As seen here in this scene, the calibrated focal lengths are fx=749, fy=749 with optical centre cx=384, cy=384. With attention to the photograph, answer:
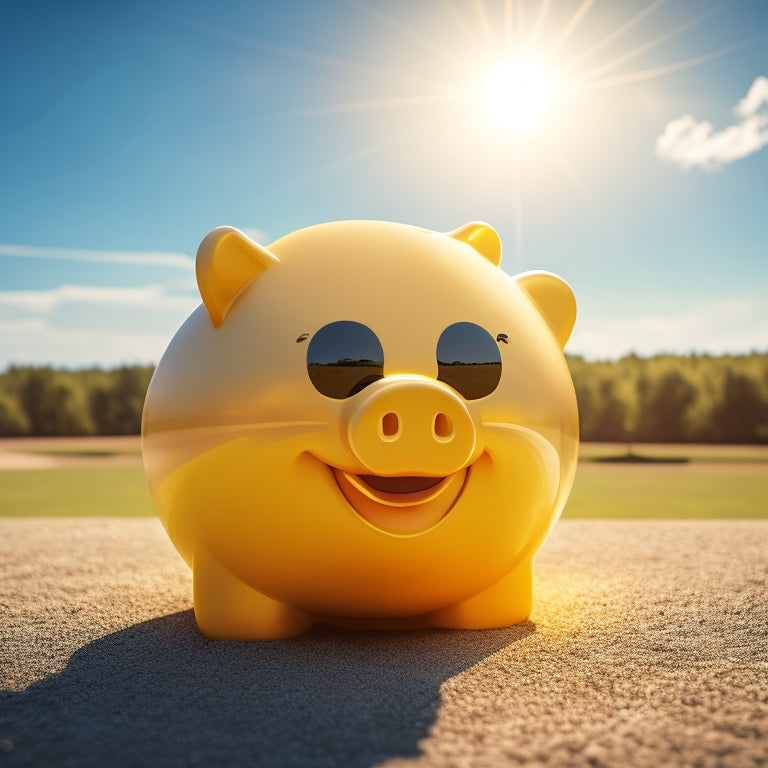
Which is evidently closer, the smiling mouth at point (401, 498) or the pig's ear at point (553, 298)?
the smiling mouth at point (401, 498)

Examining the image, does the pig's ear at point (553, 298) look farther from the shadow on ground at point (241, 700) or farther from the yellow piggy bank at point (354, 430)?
the shadow on ground at point (241, 700)

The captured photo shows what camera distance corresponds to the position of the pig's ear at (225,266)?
5.07 meters

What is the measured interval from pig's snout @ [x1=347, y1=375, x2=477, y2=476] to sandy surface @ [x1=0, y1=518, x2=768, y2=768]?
1321 mm

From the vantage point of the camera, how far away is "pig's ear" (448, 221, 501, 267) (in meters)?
5.99

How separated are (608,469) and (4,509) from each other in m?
17.0

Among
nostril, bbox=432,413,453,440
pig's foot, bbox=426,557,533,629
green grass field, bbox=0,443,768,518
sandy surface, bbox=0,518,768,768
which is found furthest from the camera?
green grass field, bbox=0,443,768,518

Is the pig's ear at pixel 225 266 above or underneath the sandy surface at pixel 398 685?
above

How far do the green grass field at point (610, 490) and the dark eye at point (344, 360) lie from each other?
10.5 m

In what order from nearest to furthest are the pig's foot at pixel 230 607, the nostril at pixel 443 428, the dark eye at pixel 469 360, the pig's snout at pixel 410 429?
the pig's snout at pixel 410 429
the nostril at pixel 443 428
the dark eye at pixel 469 360
the pig's foot at pixel 230 607

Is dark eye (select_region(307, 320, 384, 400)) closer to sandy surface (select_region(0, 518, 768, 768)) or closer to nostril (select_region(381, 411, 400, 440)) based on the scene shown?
nostril (select_region(381, 411, 400, 440))

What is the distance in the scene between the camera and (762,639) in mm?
5574

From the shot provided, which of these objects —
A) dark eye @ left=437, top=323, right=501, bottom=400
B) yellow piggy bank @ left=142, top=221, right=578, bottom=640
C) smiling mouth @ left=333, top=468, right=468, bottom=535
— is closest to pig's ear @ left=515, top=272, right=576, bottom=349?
yellow piggy bank @ left=142, top=221, right=578, bottom=640

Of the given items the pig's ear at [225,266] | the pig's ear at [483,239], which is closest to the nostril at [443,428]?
the pig's ear at [225,266]

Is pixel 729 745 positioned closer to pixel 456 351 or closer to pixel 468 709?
pixel 468 709
